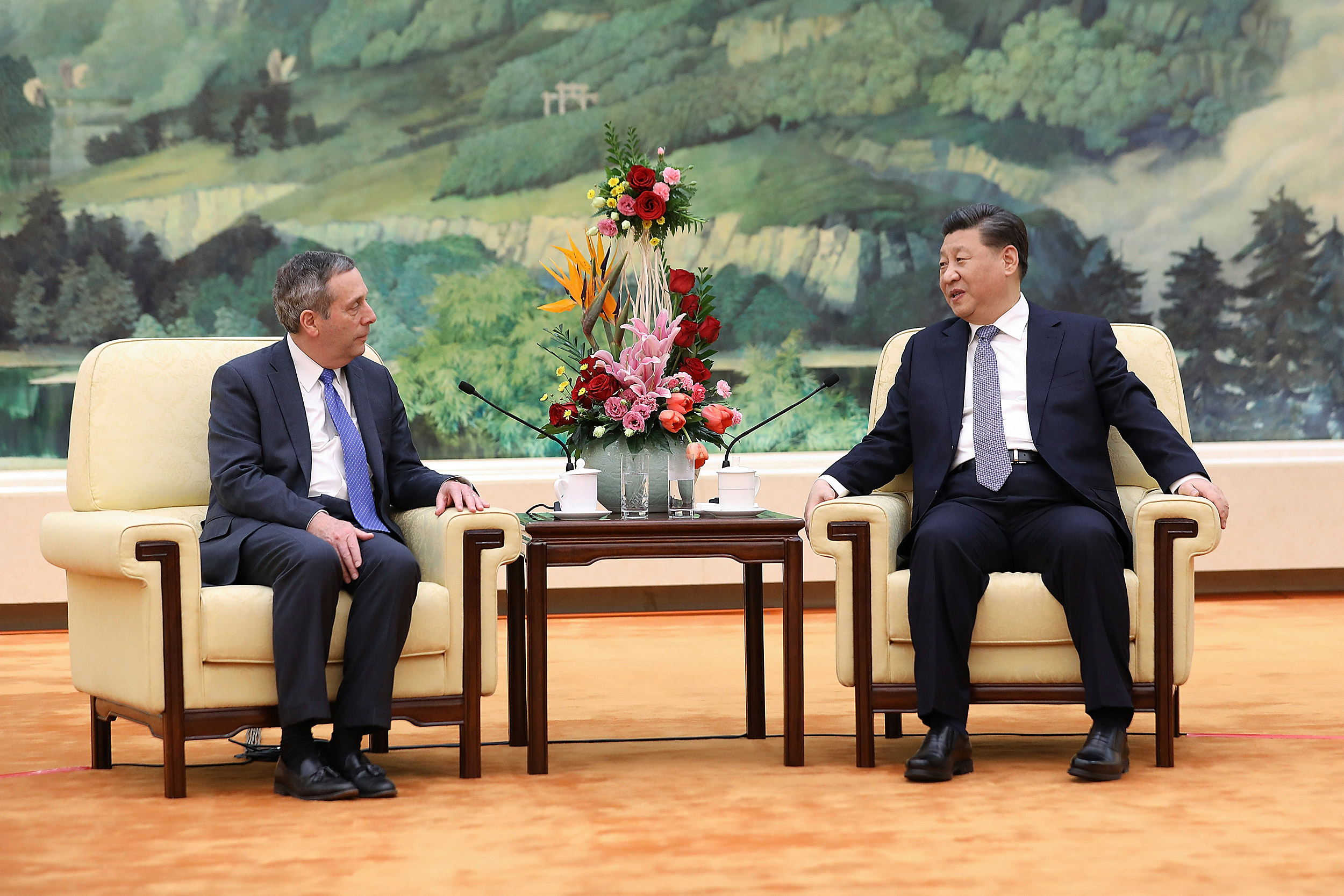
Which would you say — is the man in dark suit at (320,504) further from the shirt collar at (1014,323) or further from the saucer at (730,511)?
the shirt collar at (1014,323)

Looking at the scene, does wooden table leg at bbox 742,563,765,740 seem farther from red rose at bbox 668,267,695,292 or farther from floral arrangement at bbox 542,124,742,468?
red rose at bbox 668,267,695,292

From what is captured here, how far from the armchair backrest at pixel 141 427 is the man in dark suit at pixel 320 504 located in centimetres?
13

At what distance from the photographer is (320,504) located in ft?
9.84

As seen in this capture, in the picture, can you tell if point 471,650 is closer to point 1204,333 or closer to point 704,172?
point 704,172

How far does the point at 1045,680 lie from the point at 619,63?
13.3 feet

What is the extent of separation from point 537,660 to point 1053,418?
1269 millimetres

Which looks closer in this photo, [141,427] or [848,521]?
[848,521]

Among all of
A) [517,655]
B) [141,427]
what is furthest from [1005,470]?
[141,427]

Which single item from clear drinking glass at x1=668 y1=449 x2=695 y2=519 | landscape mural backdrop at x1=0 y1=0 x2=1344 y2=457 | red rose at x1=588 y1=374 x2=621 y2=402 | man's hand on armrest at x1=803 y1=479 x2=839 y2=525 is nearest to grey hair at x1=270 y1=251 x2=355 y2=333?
red rose at x1=588 y1=374 x2=621 y2=402

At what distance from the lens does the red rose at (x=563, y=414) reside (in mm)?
3156

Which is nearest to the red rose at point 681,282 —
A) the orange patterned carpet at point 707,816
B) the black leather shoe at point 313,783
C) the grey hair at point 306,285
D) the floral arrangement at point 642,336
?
the floral arrangement at point 642,336

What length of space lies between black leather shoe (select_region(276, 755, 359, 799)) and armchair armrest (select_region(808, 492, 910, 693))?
1.03 metres

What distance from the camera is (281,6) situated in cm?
593

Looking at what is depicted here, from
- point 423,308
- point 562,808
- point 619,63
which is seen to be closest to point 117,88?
point 423,308
